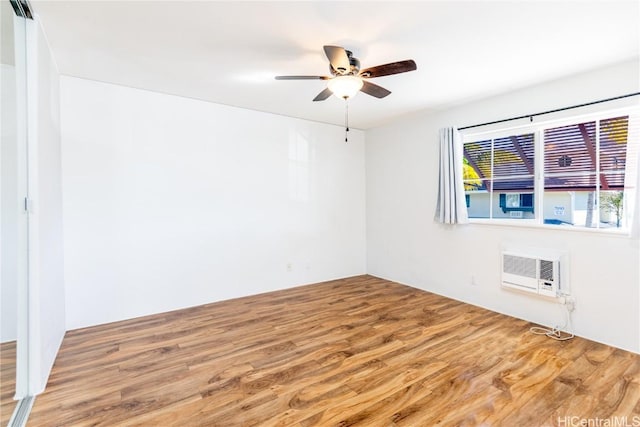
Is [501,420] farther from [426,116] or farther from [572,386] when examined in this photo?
[426,116]

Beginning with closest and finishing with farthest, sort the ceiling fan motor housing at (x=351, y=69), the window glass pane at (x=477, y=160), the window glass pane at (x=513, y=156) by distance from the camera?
the ceiling fan motor housing at (x=351, y=69) → the window glass pane at (x=513, y=156) → the window glass pane at (x=477, y=160)

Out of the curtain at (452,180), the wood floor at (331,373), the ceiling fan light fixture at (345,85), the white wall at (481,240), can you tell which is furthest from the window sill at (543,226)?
the ceiling fan light fixture at (345,85)

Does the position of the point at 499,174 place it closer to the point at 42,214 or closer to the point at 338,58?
the point at 338,58

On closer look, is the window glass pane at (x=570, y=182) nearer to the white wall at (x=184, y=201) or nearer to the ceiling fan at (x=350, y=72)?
the ceiling fan at (x=350, y=72)

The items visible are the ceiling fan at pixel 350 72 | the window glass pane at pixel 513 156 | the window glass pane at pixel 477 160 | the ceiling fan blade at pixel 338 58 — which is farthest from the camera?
the window glass pane at pixel 477 160

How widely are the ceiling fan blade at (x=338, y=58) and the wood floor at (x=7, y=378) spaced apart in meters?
2.67

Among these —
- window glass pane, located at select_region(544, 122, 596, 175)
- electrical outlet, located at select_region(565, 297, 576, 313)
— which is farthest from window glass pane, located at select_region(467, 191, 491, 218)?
electrical outlet, located at select_region(565, 297, 576, 313)

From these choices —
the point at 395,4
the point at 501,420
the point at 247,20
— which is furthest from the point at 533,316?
the point at 247,20

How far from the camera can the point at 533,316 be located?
131 inches

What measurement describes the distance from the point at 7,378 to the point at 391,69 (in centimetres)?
329

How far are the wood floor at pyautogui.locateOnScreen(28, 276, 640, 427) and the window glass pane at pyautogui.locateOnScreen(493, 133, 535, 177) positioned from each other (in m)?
1.71

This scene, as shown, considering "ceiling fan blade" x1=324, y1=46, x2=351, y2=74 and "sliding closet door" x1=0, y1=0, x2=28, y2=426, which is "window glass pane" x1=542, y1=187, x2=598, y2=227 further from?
"sliding closet door" x1=0, y1=0, x2=28, y2=426

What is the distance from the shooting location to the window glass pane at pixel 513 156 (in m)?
3.45

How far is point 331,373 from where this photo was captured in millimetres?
2355
